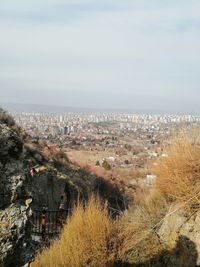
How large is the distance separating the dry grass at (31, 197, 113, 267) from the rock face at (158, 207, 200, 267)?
1.08m

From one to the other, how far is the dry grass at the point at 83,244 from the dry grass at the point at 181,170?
1.62m

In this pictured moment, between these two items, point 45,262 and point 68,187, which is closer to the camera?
point 45,262

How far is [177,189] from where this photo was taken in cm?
974

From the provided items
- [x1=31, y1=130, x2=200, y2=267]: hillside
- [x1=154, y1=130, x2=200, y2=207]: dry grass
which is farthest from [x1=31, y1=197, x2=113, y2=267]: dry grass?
[x1=154, y1=130, x2=200, y2=207]: dry grass

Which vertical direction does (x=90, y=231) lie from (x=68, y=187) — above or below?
above

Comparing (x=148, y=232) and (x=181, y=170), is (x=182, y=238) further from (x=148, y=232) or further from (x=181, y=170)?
(x=181, y=170)

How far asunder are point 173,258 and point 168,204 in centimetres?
178

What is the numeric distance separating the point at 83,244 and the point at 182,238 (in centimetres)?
176

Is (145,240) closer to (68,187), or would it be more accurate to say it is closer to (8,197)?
(8,197)

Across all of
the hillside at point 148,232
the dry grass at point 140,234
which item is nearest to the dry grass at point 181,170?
the hillside at point 148,232

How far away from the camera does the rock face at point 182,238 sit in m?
8.41

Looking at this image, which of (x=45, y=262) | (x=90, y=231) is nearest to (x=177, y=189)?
(x=90, y=231)

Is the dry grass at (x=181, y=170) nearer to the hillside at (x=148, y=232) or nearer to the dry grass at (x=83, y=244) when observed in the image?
the hillside at (x=148, y=232)

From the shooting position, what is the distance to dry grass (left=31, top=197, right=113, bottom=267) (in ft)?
27.1
